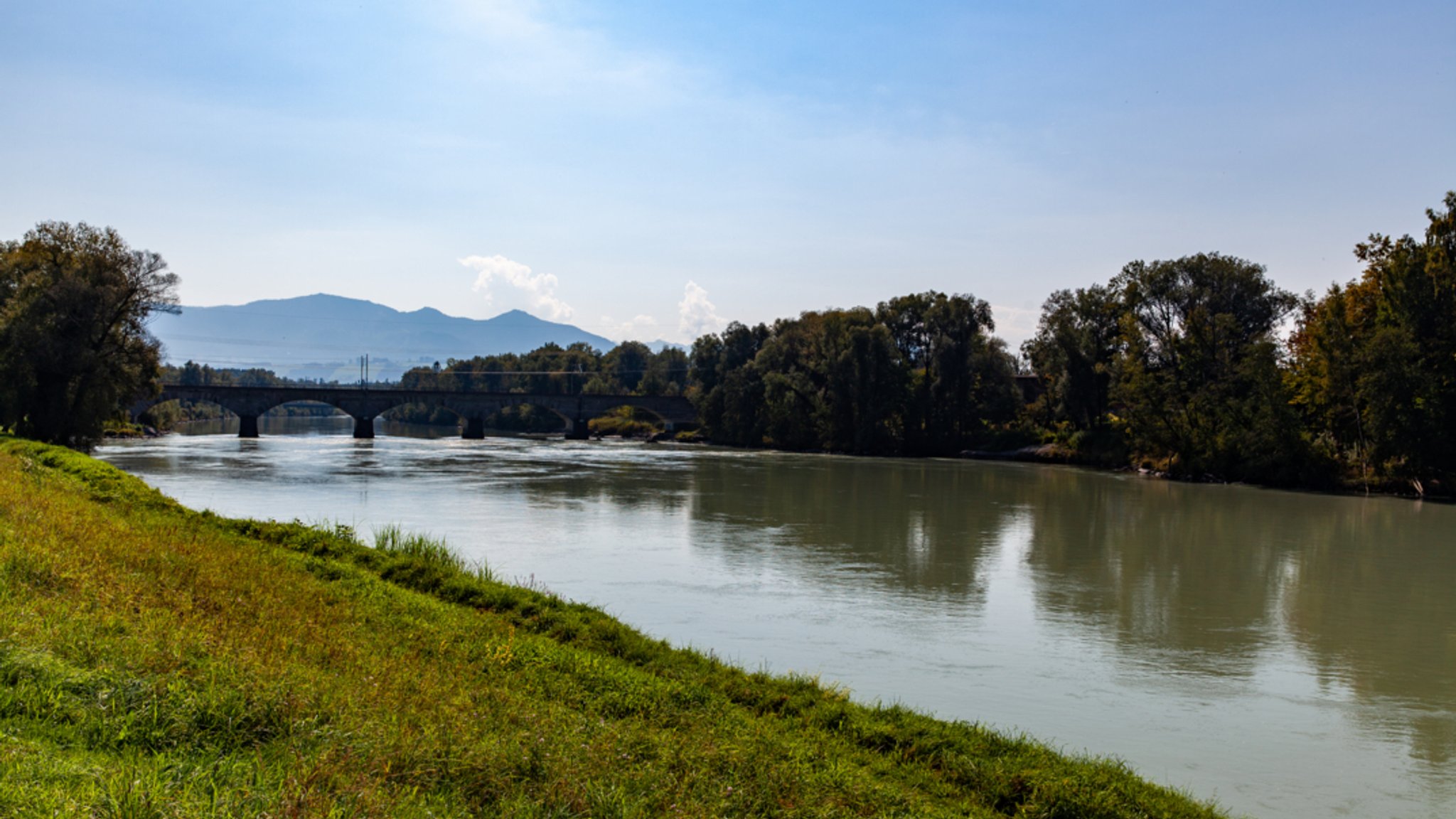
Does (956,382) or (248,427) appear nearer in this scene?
(956,382)

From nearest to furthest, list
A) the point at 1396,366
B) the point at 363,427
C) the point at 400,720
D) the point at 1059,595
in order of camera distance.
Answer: the point at 400,720, the point at 1059,595, the point at 1396,366, the point at 363,427

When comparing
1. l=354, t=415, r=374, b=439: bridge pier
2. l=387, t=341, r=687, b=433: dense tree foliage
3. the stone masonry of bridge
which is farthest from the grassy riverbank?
l=387, t=341, r=687, b=433: dense tree foliage

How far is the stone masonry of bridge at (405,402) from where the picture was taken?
312 ft

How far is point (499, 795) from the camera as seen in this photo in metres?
6.64

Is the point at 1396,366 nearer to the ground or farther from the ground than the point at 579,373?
nearer to the ground

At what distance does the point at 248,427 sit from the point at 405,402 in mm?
14491

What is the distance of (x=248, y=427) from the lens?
94.5 meters

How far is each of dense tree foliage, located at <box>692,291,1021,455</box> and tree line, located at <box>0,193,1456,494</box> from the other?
18 centimetres

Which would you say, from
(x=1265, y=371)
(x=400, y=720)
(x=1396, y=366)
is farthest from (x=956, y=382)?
(x=400, y=720)

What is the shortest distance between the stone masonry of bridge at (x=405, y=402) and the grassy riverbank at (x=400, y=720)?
84.9 metres

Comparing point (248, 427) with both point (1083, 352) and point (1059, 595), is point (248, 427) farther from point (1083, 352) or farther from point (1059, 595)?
point (1059, 595)

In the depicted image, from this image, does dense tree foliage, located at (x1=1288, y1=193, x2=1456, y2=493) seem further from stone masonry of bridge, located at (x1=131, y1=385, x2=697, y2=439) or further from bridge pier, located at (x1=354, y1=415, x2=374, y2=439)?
bridge pier, located at (x1=354, y1=415, x2=374, y2=439)

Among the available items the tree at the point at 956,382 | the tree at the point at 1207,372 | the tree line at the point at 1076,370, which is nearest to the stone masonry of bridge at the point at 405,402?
the tree line at the point at 1076,370

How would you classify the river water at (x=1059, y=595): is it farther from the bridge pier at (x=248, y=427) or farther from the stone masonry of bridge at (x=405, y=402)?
the stone masonry of bridge at (x=405, y=402)
